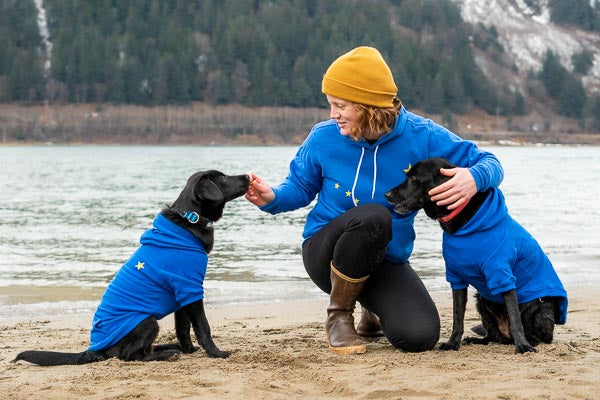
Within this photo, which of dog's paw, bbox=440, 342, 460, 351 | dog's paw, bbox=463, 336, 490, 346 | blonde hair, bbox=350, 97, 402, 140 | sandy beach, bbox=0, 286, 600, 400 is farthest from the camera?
dog's paw, bbox=463, 336, 490, 346

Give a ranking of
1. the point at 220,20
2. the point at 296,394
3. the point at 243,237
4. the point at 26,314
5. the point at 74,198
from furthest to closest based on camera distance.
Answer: the point at 220,20 < the point at 74,198 < the point at 243,237 < the point at 26,314 < the point at 296,394

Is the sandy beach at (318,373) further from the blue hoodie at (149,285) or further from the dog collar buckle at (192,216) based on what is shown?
the dog collar buckle at (192,216)

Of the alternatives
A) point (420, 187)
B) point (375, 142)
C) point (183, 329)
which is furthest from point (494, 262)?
point (183, 329)

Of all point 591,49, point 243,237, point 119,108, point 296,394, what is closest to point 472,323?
point 296,394

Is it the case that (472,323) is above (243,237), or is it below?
above

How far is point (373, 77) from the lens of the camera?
16.0 feet

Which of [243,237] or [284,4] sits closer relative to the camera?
[243,237]

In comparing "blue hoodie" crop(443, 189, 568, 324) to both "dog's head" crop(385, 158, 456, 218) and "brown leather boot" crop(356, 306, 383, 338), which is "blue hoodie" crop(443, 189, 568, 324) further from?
"brown leather boot" crop(356, 306, 383, 338)

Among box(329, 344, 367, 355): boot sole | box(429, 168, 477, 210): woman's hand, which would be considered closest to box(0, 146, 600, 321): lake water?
box(329, 344, 367, 355): boot sole

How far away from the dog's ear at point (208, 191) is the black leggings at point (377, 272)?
666 mm

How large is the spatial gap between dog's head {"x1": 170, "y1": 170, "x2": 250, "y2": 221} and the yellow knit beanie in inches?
37.3

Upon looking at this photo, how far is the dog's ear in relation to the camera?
518 centimetres

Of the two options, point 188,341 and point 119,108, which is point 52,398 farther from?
point 119,108

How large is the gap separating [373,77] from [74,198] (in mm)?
21033
